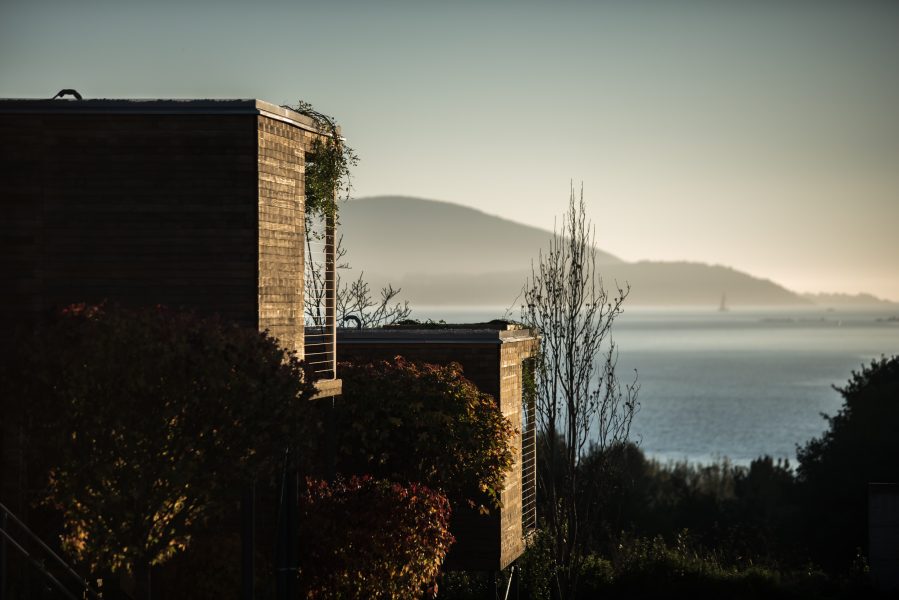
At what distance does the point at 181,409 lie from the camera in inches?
430

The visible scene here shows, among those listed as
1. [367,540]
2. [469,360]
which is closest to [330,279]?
[367,540]

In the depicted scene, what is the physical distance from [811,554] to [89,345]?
113 ft

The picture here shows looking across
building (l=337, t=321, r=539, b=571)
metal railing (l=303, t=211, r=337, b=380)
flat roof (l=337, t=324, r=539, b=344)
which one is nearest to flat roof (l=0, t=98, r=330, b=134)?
metal railing (l=303, t=211, r=337, b=380)

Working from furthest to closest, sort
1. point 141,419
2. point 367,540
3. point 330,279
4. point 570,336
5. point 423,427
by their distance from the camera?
point 570,336 → point 423,427 → point 330,279 → point 367,540 → point 141,419

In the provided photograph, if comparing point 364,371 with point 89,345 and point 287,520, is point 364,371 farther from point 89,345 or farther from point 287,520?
point 89,345

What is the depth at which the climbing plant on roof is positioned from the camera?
52.4 feet

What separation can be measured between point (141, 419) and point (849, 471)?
35.9 meters

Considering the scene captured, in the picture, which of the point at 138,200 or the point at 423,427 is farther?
the point at 423,427

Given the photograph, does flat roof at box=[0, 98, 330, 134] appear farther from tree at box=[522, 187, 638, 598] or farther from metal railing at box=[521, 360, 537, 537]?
metal railing at box=[521, 360, 537, 537]

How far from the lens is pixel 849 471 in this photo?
41.9m

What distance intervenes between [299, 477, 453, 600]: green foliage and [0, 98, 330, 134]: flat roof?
16.3ft

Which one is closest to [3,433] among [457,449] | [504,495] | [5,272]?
[5,272]

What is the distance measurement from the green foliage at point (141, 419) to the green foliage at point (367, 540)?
359 cm

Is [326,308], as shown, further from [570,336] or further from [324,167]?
[570,336]
